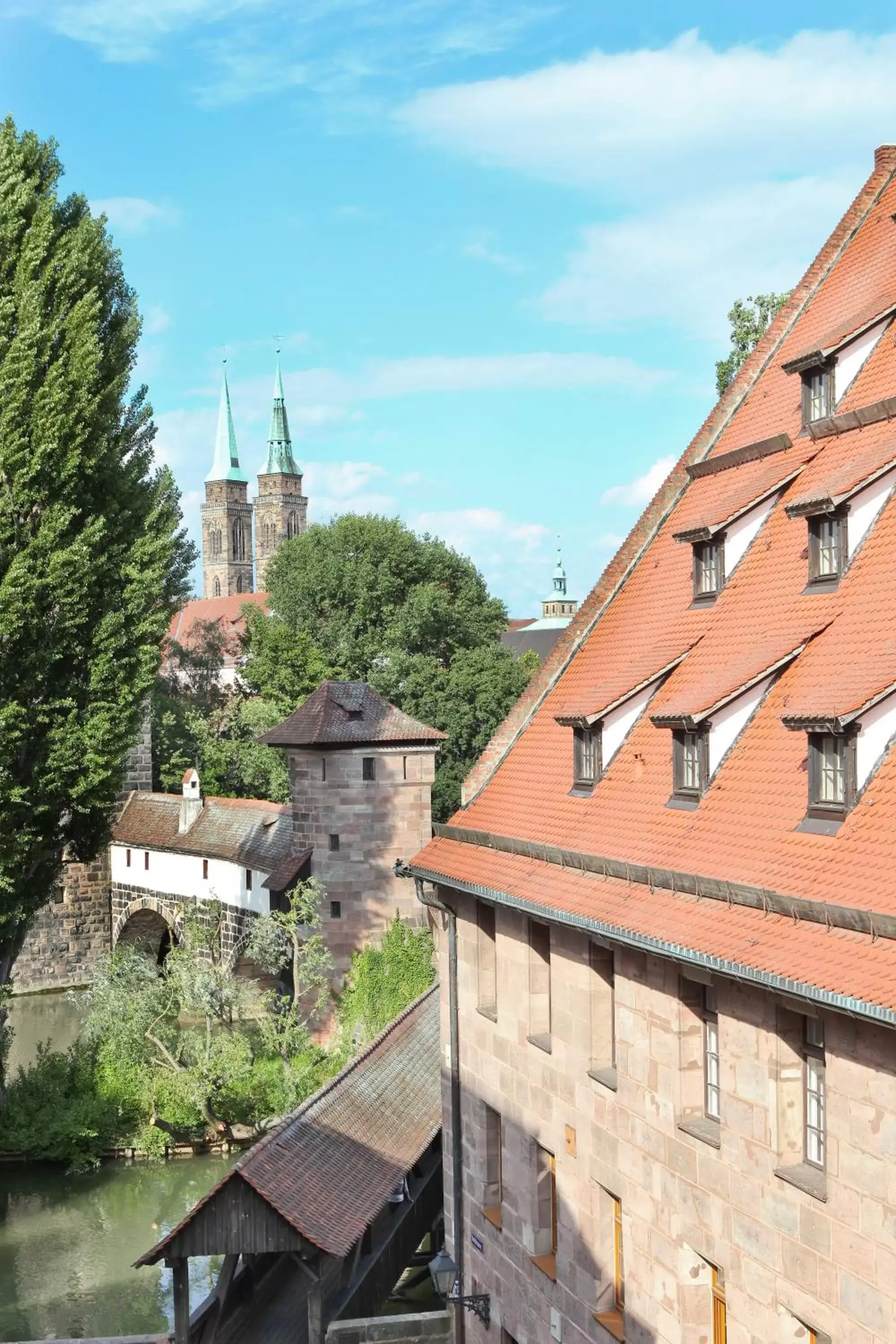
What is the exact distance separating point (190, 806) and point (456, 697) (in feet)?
32.7

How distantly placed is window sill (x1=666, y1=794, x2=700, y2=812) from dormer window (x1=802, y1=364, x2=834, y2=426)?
313 cm

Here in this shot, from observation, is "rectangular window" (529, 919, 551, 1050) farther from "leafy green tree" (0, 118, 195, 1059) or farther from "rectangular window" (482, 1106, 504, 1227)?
"leafy green tree" (0, 118, 195, 1059)

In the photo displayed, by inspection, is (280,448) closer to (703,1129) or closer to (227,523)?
(227,523)

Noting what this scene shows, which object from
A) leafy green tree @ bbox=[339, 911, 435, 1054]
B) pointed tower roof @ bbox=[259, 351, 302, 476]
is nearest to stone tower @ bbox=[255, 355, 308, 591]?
pointed tower roof @ bbox=[259, 351, 302, 476]

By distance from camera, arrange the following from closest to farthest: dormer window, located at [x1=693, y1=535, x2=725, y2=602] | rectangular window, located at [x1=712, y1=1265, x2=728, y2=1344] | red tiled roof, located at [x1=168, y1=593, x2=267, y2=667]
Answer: rectangular window, located at [x1=712, y1=1265, x2=728, y2=1344], dormer window, located at [x1=693, y1=535, x2=725, y2=602], red tiled roof, located at [x1=168, y1=593, x2=267, y2=667]

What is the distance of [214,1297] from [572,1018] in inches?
246

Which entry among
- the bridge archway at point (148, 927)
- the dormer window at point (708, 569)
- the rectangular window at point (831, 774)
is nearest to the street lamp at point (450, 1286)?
the dormer window at point (708, 569)

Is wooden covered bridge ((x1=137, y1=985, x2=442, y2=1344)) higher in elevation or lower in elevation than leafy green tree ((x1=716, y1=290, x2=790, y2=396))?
lower

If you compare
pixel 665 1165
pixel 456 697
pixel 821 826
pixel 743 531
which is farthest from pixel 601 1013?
pixel 456 697

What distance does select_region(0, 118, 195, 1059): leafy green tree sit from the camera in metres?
17.9

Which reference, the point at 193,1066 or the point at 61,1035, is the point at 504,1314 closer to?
the point at 193,1066

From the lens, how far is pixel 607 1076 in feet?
36.8

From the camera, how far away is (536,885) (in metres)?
11.6

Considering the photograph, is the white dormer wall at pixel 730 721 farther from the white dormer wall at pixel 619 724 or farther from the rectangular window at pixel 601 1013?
the rectangular window at pixel 601 1013
